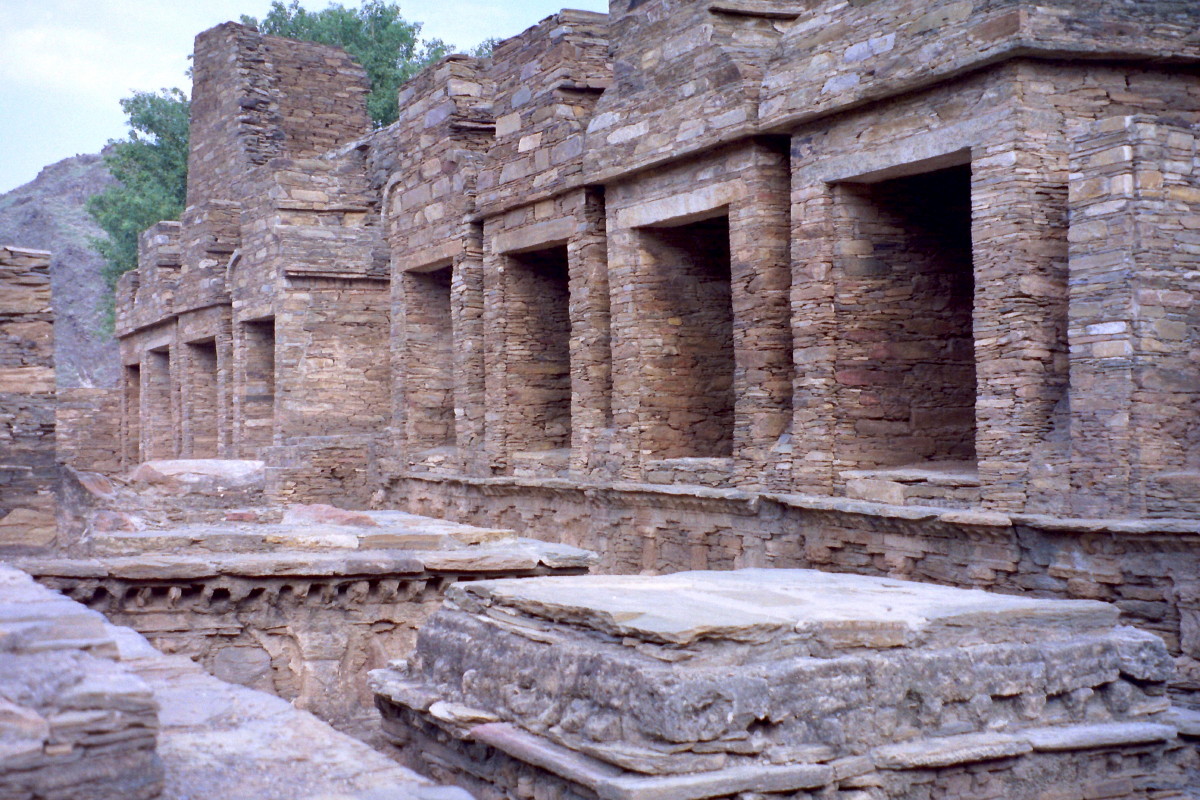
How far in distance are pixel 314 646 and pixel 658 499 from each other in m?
3.73

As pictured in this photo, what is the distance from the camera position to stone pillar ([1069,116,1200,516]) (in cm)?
745

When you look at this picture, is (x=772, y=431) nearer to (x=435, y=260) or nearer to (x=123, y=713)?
(x=435, y=260)

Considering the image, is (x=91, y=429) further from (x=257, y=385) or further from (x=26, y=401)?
(x=26, y=401)

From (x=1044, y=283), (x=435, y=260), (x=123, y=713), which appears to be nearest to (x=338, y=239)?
(x=435, y=260)

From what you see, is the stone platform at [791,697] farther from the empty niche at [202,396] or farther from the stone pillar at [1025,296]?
the empty niche at [202,396]

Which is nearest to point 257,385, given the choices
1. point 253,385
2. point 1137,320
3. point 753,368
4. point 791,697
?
point 253,385

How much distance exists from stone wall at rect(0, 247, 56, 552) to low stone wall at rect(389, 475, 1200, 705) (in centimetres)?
455

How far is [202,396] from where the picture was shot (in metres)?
21.1

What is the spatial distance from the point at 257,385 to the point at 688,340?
340 inches


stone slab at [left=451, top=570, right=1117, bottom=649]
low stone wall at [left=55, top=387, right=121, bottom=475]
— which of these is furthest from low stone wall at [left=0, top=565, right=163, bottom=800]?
low stone wall at [left=55, top=387, right=121, bottom=475]

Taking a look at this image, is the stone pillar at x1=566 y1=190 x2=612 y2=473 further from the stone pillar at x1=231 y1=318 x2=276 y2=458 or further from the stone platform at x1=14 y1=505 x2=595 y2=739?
the stone pillar at x1=231 y1=318 x2=276 y2=458

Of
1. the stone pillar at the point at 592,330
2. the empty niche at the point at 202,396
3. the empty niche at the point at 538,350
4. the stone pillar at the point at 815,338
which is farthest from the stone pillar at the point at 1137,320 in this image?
the empty niche at the point at 202,396

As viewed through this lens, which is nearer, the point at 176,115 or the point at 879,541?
the point at 879,541

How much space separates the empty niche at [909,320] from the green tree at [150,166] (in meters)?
21.4
